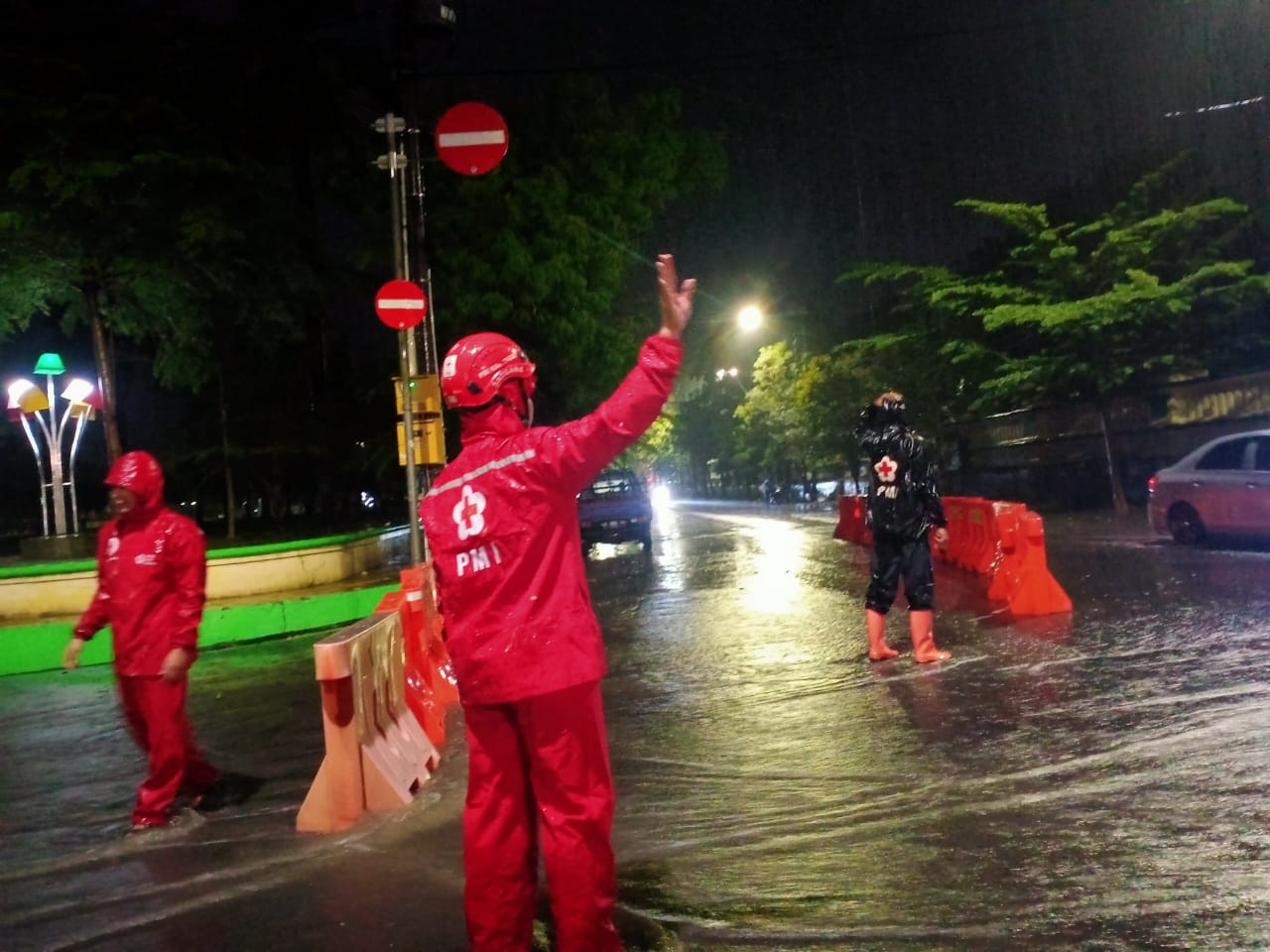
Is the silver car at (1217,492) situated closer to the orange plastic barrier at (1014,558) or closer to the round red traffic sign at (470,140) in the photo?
the orange plastic barrier at (1014,558)

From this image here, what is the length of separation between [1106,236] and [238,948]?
945 inches

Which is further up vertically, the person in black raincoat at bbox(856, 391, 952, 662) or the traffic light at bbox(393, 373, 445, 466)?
the traffic light at bbox(393, 373, 445, 466)

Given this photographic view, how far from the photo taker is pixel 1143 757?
6.01 m

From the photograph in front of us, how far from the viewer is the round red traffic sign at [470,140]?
1157cm

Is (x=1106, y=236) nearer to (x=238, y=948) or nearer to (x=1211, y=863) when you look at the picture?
(x=1211, y=863)

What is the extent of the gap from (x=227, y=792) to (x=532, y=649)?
4.04m

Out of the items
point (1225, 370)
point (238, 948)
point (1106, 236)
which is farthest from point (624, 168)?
point (238, 948)

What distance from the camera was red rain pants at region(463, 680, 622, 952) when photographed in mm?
3521

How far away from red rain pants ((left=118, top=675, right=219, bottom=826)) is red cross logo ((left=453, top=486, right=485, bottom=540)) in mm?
2941

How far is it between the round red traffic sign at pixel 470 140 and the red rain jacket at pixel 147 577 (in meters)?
6.16

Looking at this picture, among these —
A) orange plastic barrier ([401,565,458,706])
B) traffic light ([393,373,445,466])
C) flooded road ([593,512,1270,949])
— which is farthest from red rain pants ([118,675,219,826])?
traffic light ([393,373,445,466])

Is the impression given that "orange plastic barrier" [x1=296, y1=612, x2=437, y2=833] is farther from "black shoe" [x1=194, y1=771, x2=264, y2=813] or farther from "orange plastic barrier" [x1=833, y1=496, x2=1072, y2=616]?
"orange plastic barrier" [x1=833, y1=496, x2=1072, y2=616]

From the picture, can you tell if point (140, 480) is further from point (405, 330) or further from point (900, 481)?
point (405, 330)

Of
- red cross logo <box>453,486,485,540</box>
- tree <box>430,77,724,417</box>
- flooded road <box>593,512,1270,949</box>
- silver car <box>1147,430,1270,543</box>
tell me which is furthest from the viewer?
tree <box>430,77,724,417</box>
